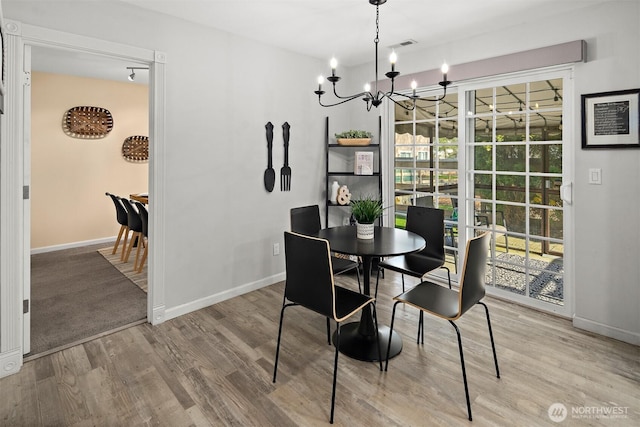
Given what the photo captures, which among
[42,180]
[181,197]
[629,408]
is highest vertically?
[42,180]

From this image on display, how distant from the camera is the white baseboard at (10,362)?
2.23 metres

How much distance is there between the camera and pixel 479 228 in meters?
3.55

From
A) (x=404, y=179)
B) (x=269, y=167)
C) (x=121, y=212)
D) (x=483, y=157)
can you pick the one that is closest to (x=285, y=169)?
(x=269, y=167)

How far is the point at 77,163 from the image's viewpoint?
5387 mm

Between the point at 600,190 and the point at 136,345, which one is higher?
the point at 600,190

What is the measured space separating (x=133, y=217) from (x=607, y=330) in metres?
4.89

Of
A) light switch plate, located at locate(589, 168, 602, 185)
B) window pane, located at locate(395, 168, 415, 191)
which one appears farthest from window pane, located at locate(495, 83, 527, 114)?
window pane, located at locate(395, 168, 415, 191)

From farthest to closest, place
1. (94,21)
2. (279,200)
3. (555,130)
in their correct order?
(279,200)
(555,130)
(94,21)

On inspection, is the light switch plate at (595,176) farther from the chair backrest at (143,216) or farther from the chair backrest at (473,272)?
the chair backrest at (143,216)

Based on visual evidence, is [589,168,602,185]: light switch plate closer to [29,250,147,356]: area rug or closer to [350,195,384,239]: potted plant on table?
[350,195,384,239]: potted plant on table

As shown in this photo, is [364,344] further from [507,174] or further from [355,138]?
[355,138]

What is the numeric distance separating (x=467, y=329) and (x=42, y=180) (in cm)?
571

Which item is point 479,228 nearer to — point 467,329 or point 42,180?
point 467,329

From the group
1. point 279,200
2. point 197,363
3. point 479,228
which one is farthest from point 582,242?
point 197,363
